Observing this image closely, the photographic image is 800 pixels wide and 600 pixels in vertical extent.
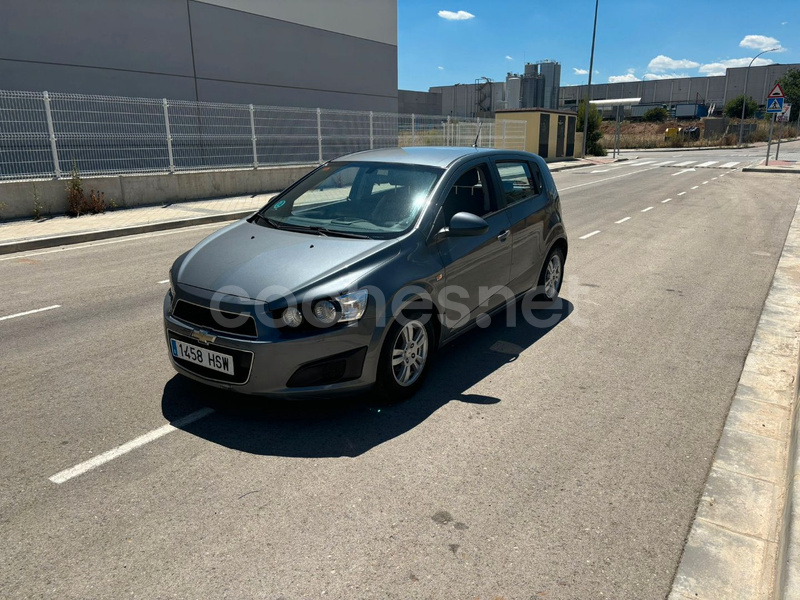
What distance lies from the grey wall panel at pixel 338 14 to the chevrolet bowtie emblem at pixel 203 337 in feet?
67.1

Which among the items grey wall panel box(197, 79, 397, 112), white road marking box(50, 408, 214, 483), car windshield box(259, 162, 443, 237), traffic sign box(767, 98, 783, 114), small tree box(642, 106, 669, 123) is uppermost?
small tree box(642, 106, 669, 123)

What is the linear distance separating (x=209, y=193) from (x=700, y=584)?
1563cm

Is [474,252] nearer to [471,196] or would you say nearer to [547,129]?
[471,196]

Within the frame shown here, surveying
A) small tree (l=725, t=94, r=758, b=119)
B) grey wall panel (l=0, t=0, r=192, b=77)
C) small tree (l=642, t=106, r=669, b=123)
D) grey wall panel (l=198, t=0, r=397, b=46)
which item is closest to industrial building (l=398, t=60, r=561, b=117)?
small tree (l=642, t=106, r=669, b=123)

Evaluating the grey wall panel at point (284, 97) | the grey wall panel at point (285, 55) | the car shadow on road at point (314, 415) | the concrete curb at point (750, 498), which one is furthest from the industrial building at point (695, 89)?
the car shadow on road at point (314, 415)

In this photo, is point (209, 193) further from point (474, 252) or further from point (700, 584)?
point (700, 584)

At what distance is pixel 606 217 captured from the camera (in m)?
14.1

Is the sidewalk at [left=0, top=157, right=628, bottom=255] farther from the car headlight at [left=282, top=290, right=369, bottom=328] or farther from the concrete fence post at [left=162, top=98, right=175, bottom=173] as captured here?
the car headlight at [left=282, top=290, right=369, bottom=328]

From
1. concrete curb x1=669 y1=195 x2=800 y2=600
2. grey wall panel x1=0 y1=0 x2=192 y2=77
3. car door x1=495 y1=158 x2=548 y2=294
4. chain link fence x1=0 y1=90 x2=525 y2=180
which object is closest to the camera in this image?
concrete curb x1=669 y1=195 x2=800 y2=600

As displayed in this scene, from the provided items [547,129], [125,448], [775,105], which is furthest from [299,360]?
[547,129]

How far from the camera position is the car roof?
16.8 feet

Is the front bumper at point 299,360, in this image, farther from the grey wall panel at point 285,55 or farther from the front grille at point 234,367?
the grey wall panel at point 285,55

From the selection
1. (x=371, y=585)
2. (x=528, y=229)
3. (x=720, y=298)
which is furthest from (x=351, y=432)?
(x=720, y=298)

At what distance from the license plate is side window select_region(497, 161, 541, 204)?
117 inches
